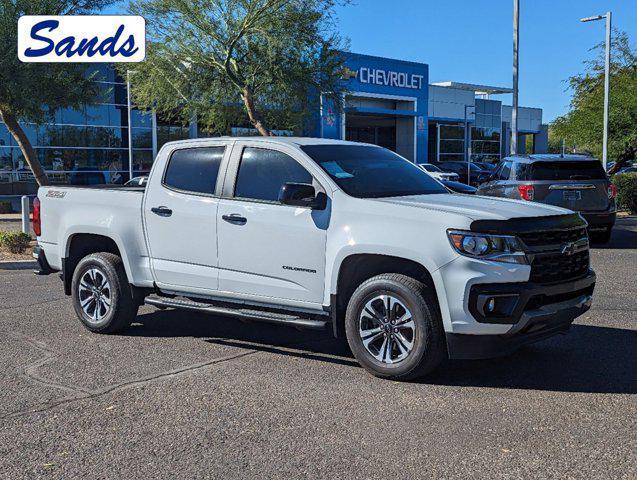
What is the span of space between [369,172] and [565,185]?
8439 mm

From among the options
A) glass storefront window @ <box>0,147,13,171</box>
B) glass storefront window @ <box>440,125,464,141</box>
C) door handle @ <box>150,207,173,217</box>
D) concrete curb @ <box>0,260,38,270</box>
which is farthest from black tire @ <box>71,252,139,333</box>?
glass storefront window @ <box>440,125,464,141</box>

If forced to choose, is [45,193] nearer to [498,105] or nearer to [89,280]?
[89,280]

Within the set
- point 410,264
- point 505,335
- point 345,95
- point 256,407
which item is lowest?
point 256,407

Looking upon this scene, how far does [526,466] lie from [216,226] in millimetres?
3547

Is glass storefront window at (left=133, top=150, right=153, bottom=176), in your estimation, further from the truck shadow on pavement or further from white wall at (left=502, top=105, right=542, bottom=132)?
white wall at (left=502, top=105, right=542, bottom=132)

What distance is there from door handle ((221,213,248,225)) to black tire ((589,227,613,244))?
34.1 feet

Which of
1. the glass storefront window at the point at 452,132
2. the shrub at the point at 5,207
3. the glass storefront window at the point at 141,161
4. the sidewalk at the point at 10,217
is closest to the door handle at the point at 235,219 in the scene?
the sidewalk at the point at 10,217

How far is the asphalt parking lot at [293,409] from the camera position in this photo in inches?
166

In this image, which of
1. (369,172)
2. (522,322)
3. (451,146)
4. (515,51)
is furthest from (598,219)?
(451,146)

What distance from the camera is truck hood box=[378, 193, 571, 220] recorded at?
18.3 ft

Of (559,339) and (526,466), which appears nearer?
(526,466)

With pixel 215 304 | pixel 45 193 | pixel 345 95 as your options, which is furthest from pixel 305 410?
pixel 345 95

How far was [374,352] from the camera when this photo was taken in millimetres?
5867

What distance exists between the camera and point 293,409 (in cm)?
516
